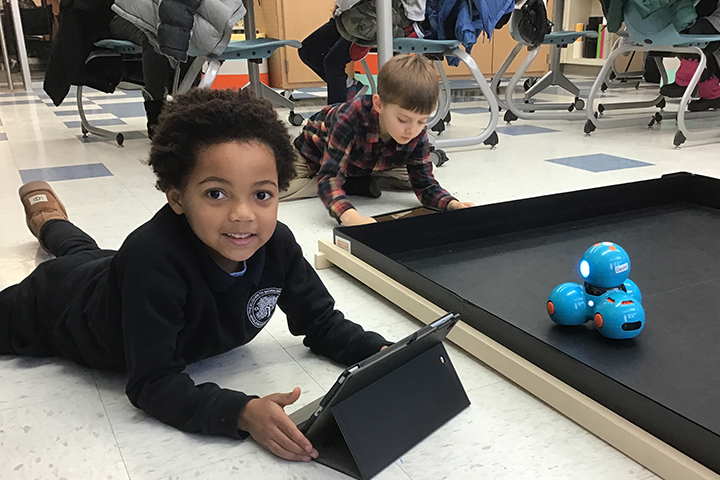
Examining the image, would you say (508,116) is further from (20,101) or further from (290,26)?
(20,101)

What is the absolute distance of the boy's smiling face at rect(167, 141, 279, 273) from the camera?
0.71 m

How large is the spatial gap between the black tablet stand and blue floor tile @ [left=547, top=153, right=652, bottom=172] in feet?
5.22

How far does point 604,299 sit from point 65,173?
77.2 inches

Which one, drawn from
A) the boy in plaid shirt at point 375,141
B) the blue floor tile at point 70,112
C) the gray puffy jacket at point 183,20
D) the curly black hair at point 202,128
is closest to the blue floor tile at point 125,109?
the blue floor tile at point 70,112

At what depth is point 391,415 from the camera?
2.38ft

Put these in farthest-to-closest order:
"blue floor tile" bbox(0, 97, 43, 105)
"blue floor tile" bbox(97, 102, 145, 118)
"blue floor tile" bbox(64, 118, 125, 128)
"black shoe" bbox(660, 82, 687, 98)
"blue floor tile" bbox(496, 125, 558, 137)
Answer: "blue floor tile" bbox(0, 97, 43, 105) → "blue floor tile" bbox(97, 102, 145, 118) → "black shoe" bbox(660, 82, 687, 98) → "blue floor tile" bbox(64, 118, 125, 128) → "blue floor tile" bbox(496, 125, 558, 137)

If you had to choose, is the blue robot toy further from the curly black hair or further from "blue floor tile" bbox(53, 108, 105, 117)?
"blue floor tile" bbox(53, 108, 105, 117)

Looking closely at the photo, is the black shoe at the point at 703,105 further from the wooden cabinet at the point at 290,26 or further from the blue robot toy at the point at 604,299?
the blue robot toy at the point at 604,299

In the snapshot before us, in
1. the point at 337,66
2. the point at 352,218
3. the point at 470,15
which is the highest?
the point at 470,15

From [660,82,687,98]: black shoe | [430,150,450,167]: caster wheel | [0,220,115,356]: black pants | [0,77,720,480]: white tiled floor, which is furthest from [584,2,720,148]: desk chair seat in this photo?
[0,220,115,356]: black pants

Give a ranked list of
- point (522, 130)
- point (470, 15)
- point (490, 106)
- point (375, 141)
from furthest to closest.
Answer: point (522, 130)
point (490, 106)
point (470, 15)
point (375, 141)

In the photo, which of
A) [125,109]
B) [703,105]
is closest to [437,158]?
[703,105]

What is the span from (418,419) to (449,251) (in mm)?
589

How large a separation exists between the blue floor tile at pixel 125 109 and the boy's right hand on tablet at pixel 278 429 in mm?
3532
